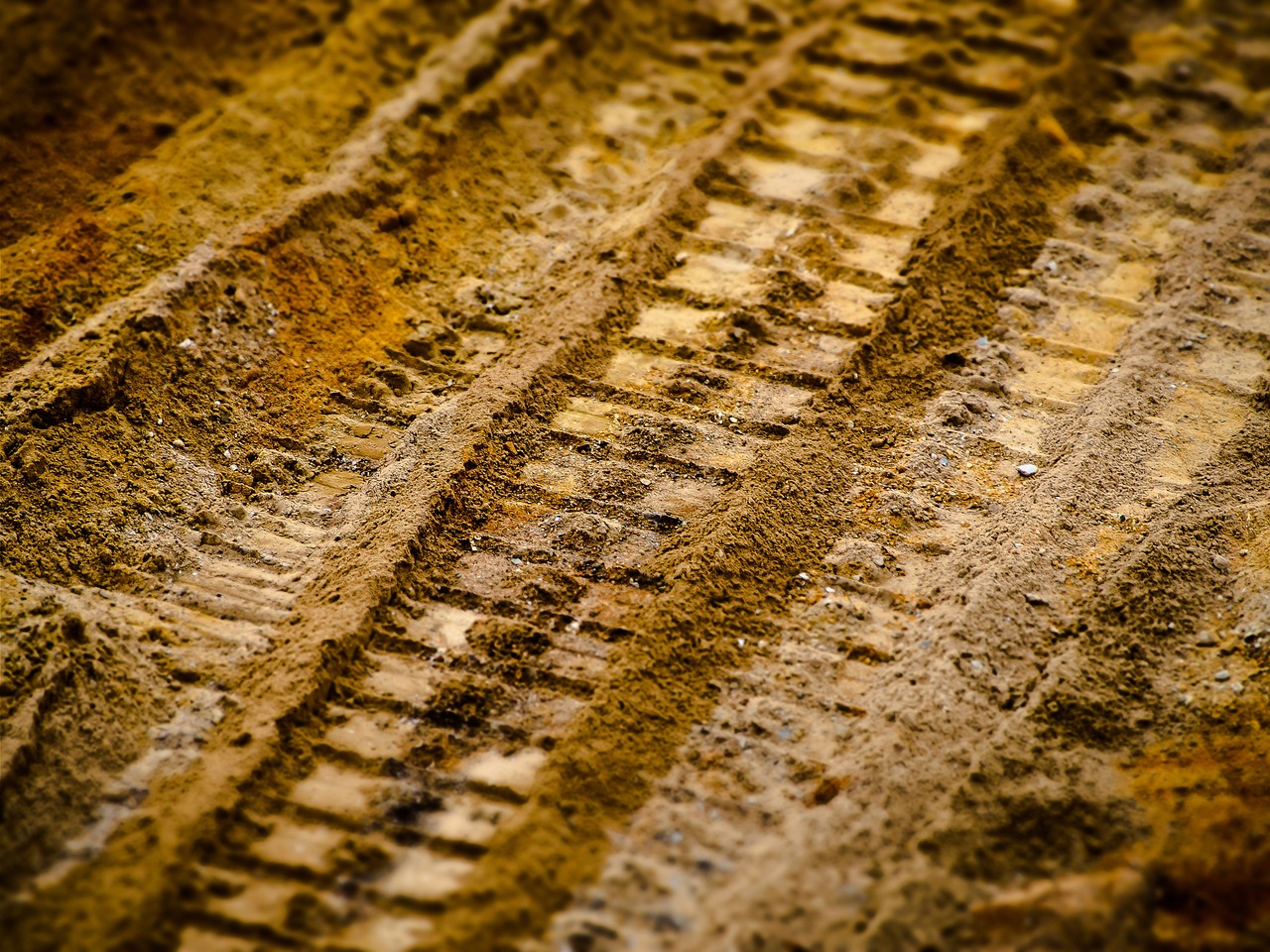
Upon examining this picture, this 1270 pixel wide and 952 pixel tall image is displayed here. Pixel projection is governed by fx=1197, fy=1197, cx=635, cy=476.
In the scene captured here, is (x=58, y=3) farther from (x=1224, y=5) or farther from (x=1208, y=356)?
(x=1224, y=5)

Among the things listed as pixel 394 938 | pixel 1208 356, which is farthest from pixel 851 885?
pixel 1208 356

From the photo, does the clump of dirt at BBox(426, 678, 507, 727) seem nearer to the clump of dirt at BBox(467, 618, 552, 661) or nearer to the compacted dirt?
the compacted dirt

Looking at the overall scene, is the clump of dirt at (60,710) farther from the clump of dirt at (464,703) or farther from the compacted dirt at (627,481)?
the clump of dirt at (464,703)

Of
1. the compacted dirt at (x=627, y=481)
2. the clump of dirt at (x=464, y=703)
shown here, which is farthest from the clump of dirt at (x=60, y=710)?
the clump of dirt at (x=464, y=703)

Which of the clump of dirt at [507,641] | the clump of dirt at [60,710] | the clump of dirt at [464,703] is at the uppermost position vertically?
the clump of dirt at [60,710]

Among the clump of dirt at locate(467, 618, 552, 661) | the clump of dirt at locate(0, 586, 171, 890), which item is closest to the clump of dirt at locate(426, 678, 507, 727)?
the clump of dirt at locate(467, 618, 552, 661)

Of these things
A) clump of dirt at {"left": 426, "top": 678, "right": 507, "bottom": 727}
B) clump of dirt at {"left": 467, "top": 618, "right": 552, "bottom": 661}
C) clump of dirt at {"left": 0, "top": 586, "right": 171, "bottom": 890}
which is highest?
clump of dirt at {"left": 0, "top": 586, "right": 171, "bottom": 890}

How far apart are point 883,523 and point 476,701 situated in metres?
1.59

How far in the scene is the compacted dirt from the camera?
3301mm

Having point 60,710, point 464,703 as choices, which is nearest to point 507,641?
point 464,703

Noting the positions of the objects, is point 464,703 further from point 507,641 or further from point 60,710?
point 60,710

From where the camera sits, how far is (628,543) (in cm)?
425

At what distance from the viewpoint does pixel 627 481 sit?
4492 millimetres

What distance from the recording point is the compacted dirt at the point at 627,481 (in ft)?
10.8
